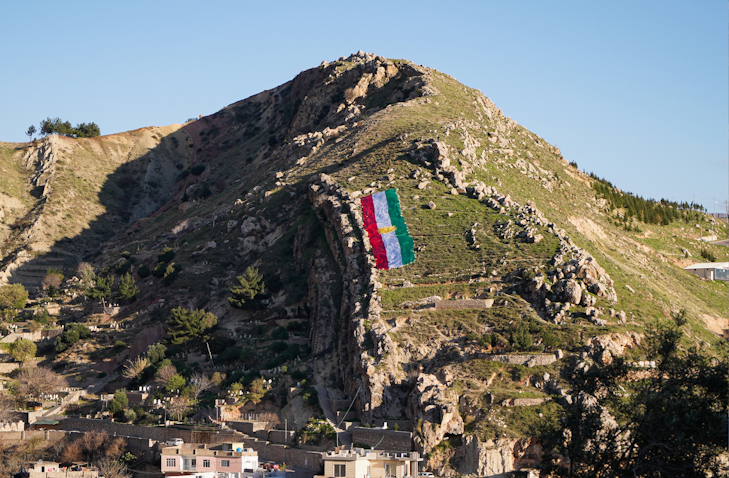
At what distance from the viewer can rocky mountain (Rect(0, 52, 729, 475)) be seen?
61344 mm

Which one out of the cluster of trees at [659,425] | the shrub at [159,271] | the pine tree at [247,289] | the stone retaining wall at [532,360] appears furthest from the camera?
the shrub at [159,271]

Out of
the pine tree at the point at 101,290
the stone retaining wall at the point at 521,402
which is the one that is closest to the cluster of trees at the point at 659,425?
the stone retaining wall at the point at 521,402

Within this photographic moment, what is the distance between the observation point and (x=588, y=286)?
2675 inches

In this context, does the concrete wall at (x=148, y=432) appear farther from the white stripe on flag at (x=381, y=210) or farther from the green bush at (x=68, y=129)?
the green bush at (x=68, y=129)

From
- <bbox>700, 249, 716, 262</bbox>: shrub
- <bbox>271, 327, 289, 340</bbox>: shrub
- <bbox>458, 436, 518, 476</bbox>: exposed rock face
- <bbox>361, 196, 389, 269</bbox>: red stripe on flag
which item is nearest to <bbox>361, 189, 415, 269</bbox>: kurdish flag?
<bbox>361, 196, 389, 269</bbox>: red stripe on flag

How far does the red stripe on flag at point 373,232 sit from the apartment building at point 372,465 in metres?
21.7

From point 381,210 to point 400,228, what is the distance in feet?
11.2

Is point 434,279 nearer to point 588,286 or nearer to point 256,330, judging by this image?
point 588,286

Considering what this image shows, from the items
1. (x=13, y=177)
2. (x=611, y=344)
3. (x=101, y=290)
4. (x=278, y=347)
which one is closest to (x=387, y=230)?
(x=278, y=347)

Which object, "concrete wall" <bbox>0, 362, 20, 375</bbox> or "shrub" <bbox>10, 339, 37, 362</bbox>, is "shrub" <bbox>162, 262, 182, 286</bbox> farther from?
"concrete wall" <bbox>0, 362, 20, 375</bbox>

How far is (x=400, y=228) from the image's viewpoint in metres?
79.5

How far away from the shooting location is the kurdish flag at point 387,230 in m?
76.0

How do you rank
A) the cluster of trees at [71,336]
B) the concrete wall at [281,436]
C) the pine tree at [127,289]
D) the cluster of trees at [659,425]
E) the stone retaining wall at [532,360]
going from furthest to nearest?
the pine tree at [127,289] → the cluster of trees at [71,336] → the concrete wall at [281,436] → the stone retaining wall at [532,360] → the cluster of trees at [659,425]

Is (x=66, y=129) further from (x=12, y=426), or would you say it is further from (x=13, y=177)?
(x=12, y=426)
